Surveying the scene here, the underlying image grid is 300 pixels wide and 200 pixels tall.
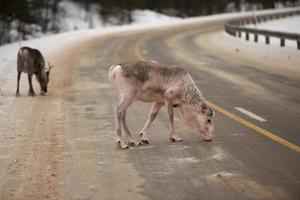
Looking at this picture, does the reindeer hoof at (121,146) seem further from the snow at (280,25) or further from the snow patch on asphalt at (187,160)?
the snow at (280,25)

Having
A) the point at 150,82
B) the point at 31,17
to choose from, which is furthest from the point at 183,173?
the point at 31,17

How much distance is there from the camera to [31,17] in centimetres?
4653

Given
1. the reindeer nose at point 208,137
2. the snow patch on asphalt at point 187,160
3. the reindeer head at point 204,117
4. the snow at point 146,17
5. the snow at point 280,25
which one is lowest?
the snow patch on asphalt at point 187,160

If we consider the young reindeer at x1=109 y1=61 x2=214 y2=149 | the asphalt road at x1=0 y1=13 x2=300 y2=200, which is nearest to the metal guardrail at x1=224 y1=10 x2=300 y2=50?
the asphalt road at x1=0 y1=13 x2=300 y2=200

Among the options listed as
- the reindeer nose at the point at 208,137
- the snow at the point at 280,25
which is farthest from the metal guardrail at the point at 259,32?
the reindeer nose at the point at 208,137

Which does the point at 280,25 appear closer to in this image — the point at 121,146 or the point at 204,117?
the point at 204,117

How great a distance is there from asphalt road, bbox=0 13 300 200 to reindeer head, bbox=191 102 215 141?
0.19m

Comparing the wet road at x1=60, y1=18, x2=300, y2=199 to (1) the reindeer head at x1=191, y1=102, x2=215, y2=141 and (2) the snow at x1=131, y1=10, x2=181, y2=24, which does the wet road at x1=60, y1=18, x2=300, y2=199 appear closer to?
(1) the reindeer head at x1=191, y1=102, x2=215, y2=141

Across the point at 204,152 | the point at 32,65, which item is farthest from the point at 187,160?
the point at 32,65

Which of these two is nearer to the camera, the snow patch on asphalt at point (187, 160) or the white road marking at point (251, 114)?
the snow patch on asphalt at point (187, 160)

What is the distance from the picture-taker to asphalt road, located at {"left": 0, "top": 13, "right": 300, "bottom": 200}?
6.79 meters

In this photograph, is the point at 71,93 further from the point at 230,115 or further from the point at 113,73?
the point at 113,73

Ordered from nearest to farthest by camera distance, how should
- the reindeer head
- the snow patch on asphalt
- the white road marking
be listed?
the snow patch on asphalt → the reindeer head → the white road marking

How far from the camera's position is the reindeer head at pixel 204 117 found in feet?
29.3
